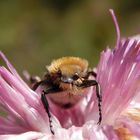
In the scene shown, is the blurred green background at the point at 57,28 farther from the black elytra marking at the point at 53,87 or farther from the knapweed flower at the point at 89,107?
the black elytra marking at the point at 53,87

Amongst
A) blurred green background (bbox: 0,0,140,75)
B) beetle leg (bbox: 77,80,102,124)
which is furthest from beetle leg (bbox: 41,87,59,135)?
blurred green background (bbox: 0,0,140,75)

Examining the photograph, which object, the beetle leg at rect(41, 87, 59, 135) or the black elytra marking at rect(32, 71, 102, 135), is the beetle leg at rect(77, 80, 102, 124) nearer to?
the black elytra marking at rect(32, 71, 102, 135)

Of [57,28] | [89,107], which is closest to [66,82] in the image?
[89,107]

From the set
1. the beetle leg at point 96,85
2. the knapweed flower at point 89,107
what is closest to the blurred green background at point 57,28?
the knapweed flower at point 89,107

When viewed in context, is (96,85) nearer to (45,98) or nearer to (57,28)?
(45,98)

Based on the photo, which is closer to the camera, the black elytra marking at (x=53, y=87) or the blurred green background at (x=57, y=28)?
the black elytra marking at (x=53, y=87)
